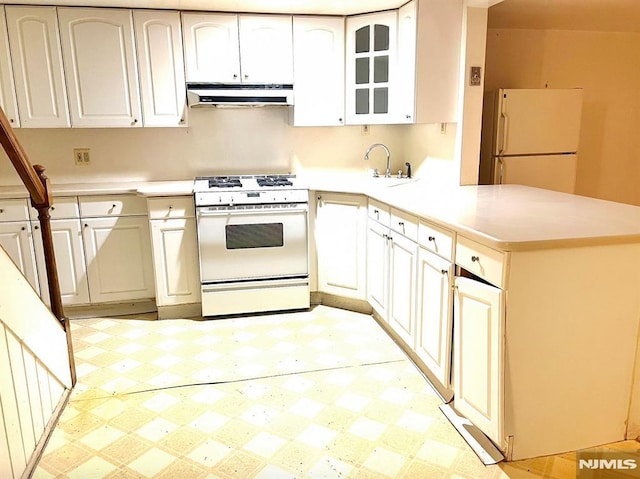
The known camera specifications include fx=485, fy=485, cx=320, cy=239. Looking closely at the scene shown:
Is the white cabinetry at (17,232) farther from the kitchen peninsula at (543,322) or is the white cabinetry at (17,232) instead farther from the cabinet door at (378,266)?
the kitchen peninsula at (543,322)

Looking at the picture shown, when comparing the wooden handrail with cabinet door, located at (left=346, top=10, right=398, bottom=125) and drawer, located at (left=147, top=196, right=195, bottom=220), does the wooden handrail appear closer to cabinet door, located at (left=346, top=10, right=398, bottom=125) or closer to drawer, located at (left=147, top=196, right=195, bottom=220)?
drawer, located at (left=147, top=196, right=195, bottom=220)

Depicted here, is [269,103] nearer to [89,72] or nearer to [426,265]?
[89,72]

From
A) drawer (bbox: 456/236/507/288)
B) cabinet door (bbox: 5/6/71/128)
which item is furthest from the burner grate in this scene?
drawer (bbox: 456/236/507/288)

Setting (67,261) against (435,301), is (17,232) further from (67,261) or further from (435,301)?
(435,301)

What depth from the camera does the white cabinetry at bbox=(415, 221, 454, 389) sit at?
220 centimetres

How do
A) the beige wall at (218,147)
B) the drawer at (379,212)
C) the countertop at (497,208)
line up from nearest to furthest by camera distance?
the countertop at (497,208)
the drawer at (379,212)
the beige wall at (218,147)

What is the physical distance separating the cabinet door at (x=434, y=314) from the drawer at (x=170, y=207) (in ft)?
5.43

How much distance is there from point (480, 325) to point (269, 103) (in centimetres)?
225

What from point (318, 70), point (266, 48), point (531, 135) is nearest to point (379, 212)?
point (318, 70)

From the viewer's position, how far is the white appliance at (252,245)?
10.8 ft

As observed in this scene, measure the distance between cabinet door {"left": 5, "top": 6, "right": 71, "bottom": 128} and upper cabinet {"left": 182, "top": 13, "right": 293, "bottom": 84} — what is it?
86 centimetres

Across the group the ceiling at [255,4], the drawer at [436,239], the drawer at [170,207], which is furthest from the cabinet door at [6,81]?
the drawer at [436,239]

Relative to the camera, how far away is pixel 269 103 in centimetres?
346

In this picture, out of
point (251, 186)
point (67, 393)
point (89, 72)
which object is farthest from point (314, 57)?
point (67, 393)
